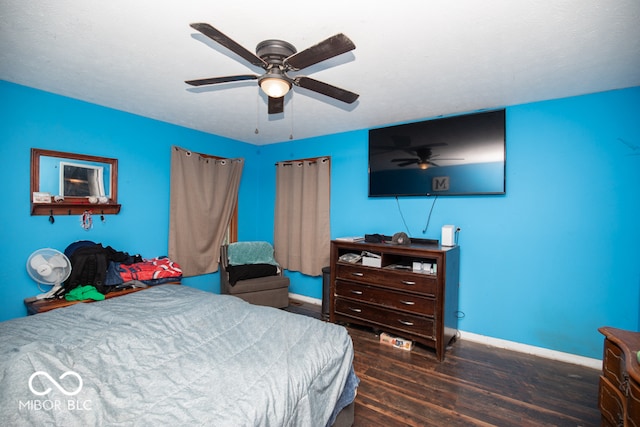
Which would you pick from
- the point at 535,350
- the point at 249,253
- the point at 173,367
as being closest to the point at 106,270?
the point at 249,253

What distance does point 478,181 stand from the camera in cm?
301

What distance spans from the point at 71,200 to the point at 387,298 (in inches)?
136

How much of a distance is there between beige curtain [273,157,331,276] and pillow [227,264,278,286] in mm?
553

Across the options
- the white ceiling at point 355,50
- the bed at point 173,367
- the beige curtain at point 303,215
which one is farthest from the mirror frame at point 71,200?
the beige curtain at point 303,215

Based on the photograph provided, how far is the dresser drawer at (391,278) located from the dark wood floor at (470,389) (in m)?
0.65

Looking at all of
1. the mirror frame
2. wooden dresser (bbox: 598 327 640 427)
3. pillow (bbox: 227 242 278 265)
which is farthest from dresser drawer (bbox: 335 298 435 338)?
the mirror frame

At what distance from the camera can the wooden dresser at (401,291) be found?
8.83 ft

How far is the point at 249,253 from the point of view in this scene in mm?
4090

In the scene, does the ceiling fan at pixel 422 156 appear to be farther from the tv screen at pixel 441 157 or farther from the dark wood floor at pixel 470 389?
the dark wood floor at pixel 470 389

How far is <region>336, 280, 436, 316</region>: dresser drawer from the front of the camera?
2754mm

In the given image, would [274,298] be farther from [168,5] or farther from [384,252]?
[168,5]

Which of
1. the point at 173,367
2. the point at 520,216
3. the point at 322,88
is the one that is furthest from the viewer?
the point at 520,216

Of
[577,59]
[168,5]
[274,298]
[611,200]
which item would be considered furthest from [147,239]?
[611,200]

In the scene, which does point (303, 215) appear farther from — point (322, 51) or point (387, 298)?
point (322, 51)
